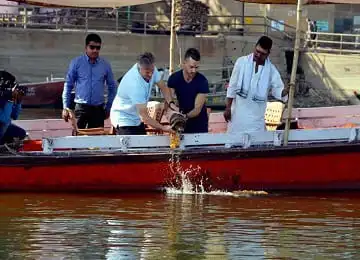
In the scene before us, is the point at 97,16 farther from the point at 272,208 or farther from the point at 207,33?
the point at 272,208

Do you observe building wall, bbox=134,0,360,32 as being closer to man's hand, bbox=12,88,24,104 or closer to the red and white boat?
the red and white boat

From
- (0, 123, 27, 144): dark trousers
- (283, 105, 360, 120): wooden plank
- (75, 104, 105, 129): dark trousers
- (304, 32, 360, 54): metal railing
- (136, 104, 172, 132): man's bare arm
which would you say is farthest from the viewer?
(304, 32, 360, 54): metal railing

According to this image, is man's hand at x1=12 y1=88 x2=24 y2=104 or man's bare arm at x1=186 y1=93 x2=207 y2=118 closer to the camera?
man's bare arm at x1=186 y1=93 x2=207 y2=118

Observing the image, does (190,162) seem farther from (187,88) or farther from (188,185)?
(187,88)

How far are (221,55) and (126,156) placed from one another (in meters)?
23.6

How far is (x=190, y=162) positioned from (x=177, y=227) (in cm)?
185

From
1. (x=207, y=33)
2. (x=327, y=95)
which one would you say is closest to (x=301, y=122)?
(x=327, y=95)

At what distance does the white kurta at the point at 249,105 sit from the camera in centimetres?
1316

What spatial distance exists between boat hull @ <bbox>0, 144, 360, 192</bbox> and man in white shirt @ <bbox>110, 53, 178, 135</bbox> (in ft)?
1.34

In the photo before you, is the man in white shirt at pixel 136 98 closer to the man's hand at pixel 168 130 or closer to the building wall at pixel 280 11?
the man's hand at pixel 168 130

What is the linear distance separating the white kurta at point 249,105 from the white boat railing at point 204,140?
240mm

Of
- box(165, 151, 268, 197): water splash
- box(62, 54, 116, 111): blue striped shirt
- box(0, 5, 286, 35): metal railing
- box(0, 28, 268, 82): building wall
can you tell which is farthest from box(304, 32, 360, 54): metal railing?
box(165, 151, 268, 197): water splash

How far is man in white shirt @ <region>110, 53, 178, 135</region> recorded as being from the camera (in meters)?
12.7

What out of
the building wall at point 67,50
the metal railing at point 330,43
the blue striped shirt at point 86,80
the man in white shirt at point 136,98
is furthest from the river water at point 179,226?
the building wall at point 67,50
